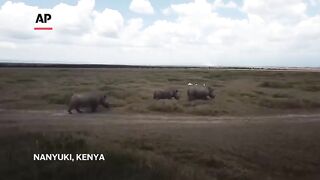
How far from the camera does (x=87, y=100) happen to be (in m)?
14.0

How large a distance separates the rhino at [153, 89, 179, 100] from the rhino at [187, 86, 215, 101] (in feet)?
1.90

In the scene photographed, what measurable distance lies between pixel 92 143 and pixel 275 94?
10.8m

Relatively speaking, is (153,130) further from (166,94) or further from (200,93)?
(200,93)

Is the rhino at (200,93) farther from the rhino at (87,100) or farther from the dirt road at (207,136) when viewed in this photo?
the rhino at (87,100)

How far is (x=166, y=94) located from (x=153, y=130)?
6433 millimetres

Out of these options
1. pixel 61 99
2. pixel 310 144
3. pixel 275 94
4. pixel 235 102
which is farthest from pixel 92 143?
pixel 275 94

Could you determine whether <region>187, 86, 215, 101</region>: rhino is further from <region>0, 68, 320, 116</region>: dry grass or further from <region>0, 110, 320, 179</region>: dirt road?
<region>0, 110, 320, 179</region>: dirt road

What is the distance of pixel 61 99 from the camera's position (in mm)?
13078

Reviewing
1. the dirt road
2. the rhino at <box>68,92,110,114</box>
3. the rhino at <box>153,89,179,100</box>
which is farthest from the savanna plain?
the rhino at <box>153,89,179,100</box>

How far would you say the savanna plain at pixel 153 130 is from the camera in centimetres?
746

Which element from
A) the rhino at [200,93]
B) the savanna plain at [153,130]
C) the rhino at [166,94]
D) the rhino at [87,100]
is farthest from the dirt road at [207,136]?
the rhino at [200,93]

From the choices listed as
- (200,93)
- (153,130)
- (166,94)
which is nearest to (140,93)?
(166,94)

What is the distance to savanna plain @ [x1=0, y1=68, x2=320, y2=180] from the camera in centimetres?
746

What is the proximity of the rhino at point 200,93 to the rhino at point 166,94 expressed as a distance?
1.90ft
